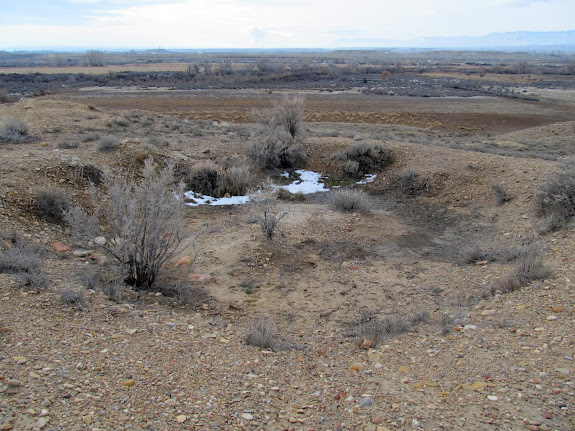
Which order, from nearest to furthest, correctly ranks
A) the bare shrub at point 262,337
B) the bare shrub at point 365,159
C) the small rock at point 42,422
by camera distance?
the small rock at point 42,422 → the bare shrub at point 262,337 → the bare shrub at point 365,159

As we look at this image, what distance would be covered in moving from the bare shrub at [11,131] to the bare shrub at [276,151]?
6447mm

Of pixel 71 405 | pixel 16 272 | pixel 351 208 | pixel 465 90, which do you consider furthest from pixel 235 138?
pixel 465 90

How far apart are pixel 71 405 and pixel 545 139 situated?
21.8 metres

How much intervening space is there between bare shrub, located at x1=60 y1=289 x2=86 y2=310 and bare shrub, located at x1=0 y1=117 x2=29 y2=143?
9.10 meters

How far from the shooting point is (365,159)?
12.8 meters

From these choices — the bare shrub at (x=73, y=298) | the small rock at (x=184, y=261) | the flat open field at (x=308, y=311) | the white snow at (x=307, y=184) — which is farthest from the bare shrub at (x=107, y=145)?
the bare shrub at (x=73, y=298)

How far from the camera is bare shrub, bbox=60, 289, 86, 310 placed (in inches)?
183

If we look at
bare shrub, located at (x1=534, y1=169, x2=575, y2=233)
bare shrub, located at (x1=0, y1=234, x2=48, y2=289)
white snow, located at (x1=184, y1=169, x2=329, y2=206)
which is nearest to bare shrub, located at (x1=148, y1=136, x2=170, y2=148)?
white snow, located at (x1=184, y1=169, x2=329, y2=206)

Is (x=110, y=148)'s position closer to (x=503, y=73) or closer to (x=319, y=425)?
(x=319, y=425)

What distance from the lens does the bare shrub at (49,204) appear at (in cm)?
772

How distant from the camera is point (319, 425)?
332 cm

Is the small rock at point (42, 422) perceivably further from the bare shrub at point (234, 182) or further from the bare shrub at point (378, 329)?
the bare shrub at point (234, 182)

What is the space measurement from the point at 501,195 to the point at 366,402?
7268 mm

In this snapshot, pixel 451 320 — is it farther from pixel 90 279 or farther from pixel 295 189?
pixel 295 189
